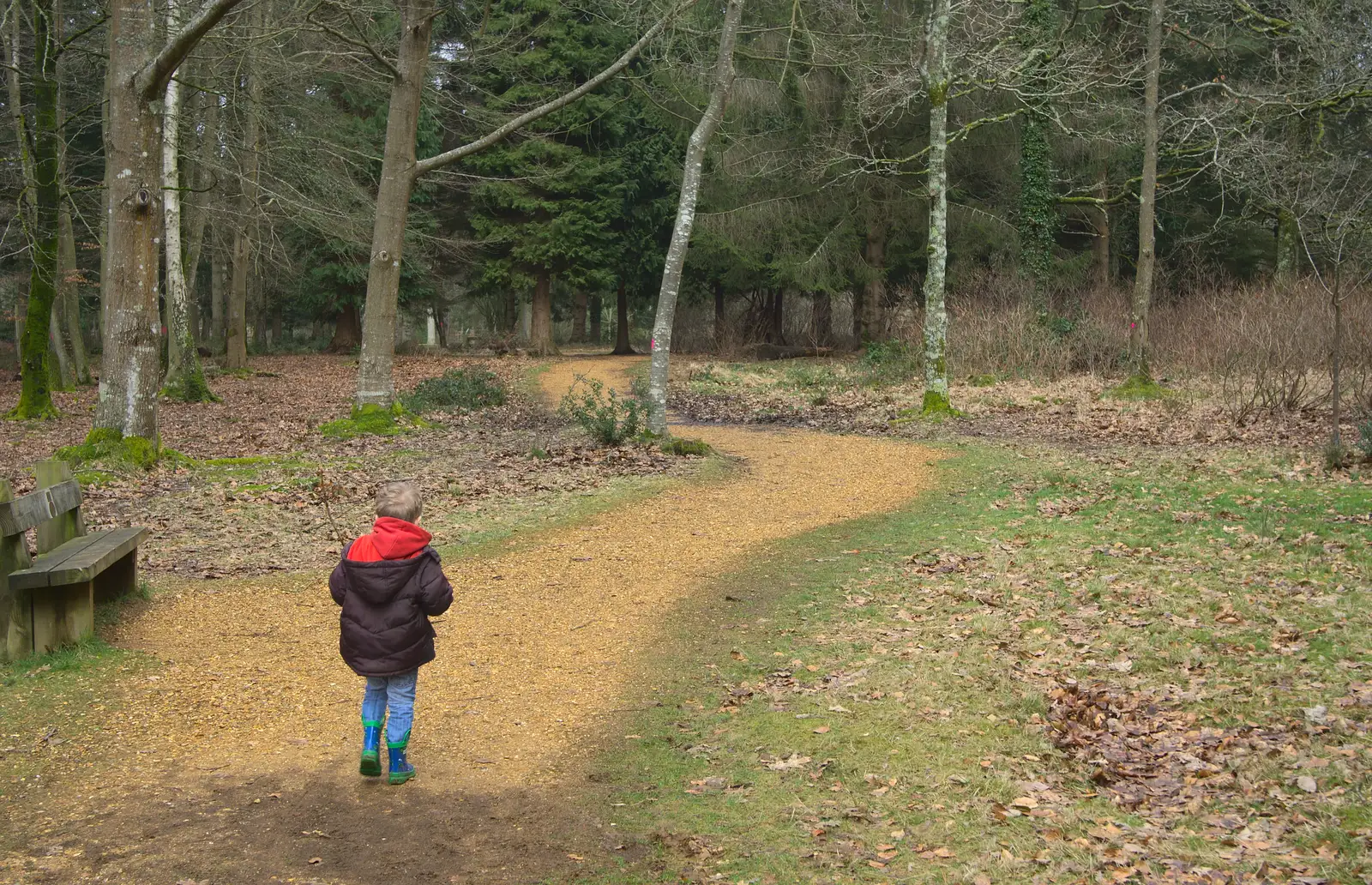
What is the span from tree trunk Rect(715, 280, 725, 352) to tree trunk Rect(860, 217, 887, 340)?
5.83 meters

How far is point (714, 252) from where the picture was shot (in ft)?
118

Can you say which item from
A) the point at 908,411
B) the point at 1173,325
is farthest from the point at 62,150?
the point at 1173,325

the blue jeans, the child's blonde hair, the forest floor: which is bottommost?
the forest floor

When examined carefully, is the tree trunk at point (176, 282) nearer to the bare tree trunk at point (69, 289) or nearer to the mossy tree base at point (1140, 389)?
the bare tree trunk at point (69, 289)

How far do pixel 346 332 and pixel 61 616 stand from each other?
36484 millimetres

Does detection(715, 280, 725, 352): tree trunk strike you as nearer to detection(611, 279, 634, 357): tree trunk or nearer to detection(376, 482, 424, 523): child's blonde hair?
detection(611, 279, 634, 357): tree trunk

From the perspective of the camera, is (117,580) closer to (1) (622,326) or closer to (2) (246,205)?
(2) (246,205)

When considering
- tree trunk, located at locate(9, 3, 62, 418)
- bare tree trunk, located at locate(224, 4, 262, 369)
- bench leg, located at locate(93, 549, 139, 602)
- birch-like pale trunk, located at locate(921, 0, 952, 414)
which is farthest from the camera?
bare tree trunk, located at locate(224, 4, 262, 369)

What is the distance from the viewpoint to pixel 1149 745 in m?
5.12

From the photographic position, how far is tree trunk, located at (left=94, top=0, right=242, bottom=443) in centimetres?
1158

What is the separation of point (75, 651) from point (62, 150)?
16503mm

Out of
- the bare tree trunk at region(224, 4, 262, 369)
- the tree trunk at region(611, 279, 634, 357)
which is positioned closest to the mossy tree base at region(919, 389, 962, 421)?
the bare tree trunk at region(224, 4, 262, 369)

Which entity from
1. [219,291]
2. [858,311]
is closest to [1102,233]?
[858,311]

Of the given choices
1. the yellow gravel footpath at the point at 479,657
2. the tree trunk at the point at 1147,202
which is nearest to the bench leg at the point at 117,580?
the yellow gravel footpath at the point at 479,657
